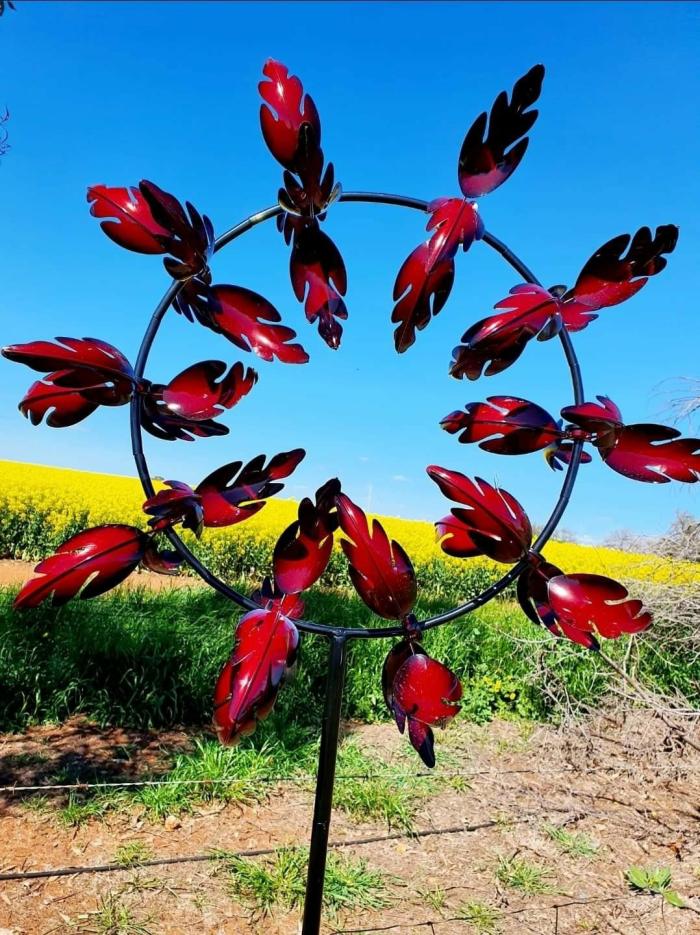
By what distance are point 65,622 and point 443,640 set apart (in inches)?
84.3

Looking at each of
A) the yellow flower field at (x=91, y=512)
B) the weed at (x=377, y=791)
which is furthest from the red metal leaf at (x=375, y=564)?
the yellow flower field at (x=91, y=512)

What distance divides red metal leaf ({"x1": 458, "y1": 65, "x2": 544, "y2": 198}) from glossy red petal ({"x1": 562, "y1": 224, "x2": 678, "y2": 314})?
0.22 m

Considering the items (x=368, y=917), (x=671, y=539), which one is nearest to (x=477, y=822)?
(x=368, y=917)

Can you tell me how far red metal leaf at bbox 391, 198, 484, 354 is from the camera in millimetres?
1200

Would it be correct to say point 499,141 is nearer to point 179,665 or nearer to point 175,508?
point 175,508

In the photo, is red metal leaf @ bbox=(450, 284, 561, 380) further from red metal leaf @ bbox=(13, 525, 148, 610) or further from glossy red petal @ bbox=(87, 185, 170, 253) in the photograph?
red metal leaf @ bbox=(13, 525, 148, 610)

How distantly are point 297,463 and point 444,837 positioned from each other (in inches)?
75.8

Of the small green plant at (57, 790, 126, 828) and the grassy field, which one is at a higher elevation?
the grassy field

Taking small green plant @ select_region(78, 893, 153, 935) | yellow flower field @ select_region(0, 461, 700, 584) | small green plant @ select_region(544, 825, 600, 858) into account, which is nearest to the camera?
small green plant @ select_region(78, 893, 153, 935)

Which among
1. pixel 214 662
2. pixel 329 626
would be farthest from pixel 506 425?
pixel 214 662

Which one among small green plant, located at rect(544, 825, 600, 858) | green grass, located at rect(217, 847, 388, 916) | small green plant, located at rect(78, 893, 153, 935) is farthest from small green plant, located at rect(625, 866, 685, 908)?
small green plant, located at rect(78, 893, 153, 935)

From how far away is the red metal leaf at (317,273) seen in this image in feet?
4.19

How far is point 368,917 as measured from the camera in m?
2.13

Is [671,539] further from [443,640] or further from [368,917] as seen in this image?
[368,917]
